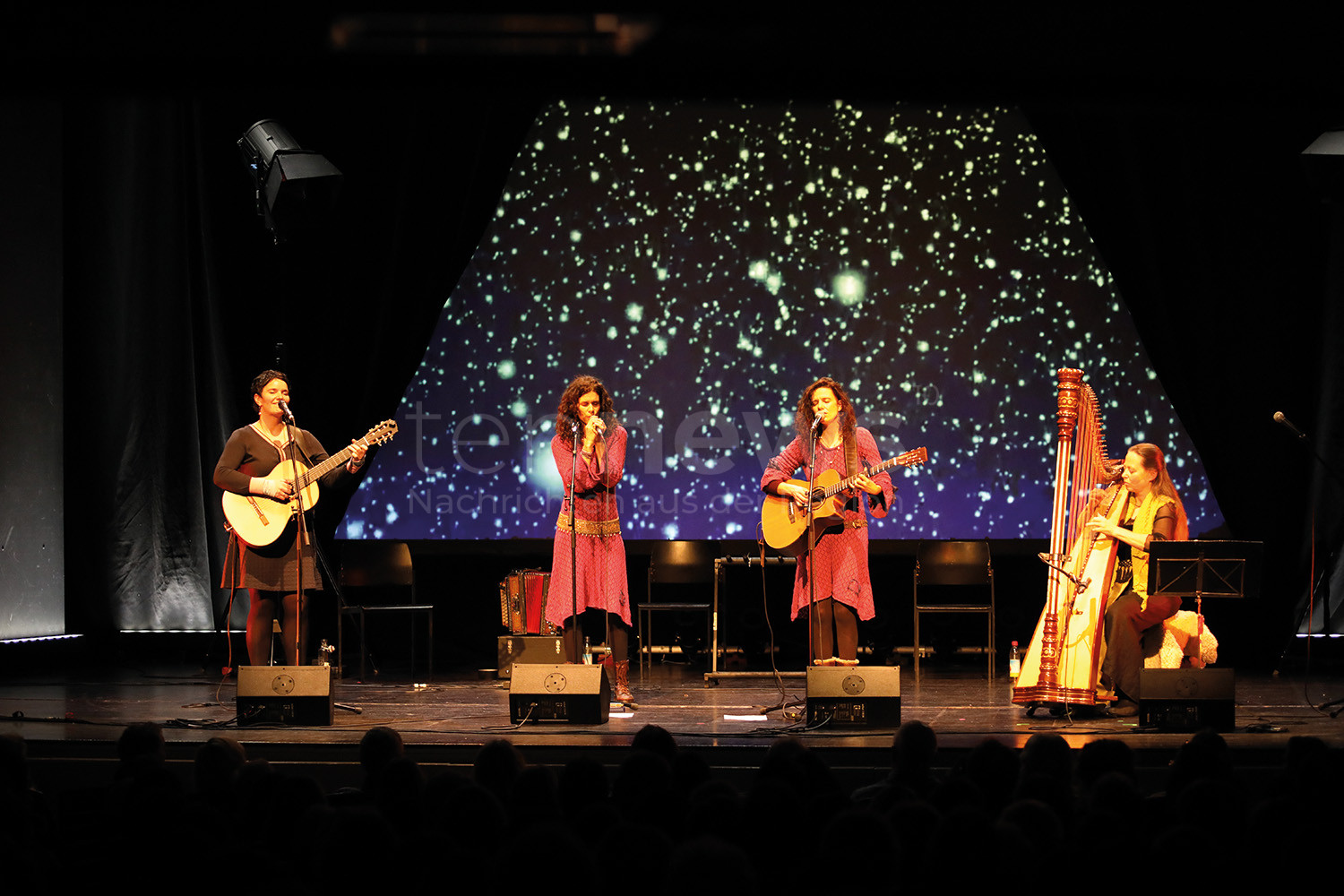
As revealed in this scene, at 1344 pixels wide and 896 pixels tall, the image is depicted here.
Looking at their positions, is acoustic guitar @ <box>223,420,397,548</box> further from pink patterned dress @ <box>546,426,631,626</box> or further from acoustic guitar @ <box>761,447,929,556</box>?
acoustic guitar @ <box>761,447,929,556</box>

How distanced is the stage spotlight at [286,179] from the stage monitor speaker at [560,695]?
11.0ft

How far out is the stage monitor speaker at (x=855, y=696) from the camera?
5324mm

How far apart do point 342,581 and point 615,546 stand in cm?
219

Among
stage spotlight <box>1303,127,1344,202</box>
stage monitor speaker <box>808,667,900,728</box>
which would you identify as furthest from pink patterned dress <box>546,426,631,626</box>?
stage spotlight <box>1303,127,1344,202</box>

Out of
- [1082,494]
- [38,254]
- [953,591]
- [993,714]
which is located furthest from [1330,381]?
[38,254]

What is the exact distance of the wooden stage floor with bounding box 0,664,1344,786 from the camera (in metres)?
5.03

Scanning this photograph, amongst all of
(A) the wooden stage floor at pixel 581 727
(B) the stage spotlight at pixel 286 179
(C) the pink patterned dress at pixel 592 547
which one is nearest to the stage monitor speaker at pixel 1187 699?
(A) the wooden stage floor at pixel 581 727

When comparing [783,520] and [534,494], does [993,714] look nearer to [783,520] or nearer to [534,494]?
[783,520]

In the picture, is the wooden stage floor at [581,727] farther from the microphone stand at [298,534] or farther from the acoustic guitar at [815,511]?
the acoustic guitar at [815,511]

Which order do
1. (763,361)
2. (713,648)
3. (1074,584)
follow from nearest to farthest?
(1074,584) → (713,648) → (763,361)

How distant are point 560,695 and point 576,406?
1414mm

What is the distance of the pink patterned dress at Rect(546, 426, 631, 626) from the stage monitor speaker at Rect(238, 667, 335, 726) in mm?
1203

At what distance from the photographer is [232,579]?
6234 mm

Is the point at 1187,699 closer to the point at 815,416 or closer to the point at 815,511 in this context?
the point at 815,511
